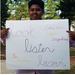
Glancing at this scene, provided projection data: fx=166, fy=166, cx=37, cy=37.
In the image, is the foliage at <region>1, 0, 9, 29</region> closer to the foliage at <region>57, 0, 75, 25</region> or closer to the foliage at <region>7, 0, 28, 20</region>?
the foliage at <region>7, 0, 28, 20</region>

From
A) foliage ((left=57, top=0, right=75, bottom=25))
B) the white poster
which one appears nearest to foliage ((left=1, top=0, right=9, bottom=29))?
foliage ((left=57, top=0, right=75, bottom=25))

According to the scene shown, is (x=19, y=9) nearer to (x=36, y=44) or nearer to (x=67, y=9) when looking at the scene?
(x=67, y=9)

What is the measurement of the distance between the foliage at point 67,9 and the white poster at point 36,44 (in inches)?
310

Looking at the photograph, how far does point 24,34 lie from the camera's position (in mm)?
2123

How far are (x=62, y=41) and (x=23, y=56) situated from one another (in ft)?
1.75

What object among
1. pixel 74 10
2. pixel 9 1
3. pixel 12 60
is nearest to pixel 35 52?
pixel 12 60

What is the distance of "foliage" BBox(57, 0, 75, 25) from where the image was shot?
32.2ft

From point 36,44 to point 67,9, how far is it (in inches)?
329

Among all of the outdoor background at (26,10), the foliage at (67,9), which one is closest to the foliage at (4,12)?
the outdoor background at (26,10)

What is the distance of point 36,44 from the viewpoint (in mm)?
2117

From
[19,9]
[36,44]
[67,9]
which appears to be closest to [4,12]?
[19,9]

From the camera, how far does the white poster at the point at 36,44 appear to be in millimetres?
2113

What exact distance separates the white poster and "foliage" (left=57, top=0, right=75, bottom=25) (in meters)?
7.89

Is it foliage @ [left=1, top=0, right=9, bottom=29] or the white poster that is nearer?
the white poster
